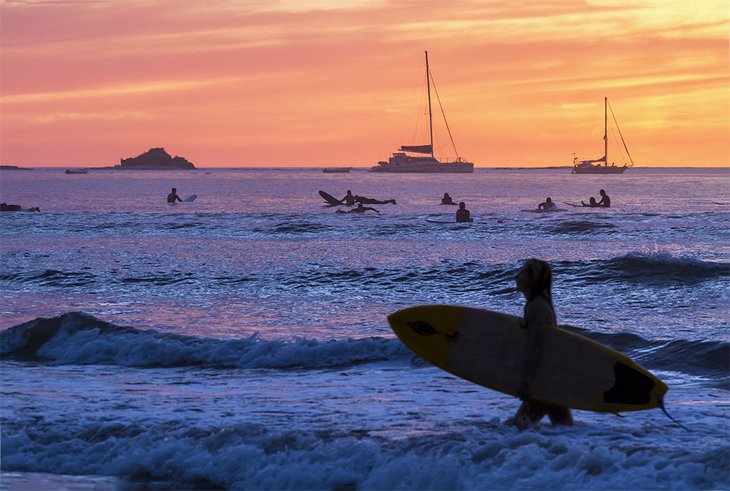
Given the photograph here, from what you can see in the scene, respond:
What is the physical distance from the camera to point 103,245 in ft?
96.9

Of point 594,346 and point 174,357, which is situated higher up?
point 594,346

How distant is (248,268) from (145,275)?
8.84 ft

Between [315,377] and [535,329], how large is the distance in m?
3.79

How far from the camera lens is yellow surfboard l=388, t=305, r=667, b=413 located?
770 centimetres

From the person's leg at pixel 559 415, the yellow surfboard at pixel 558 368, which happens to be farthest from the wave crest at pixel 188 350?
the person's leg at pixel 559 415

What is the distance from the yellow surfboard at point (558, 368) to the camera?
7.70m

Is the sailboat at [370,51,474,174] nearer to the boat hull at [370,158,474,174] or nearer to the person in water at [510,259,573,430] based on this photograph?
the boat hull at [370,158,474,174]

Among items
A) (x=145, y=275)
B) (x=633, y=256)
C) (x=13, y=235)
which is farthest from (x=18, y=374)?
(x=13, y=235)

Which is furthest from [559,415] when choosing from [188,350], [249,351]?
[188,350]

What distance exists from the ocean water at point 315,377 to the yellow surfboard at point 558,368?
10.6 inches

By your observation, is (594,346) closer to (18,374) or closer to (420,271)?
(18,374)

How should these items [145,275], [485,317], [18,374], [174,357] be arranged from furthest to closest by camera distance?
[145,275] < [174,357] < [18,374] < [485,317]

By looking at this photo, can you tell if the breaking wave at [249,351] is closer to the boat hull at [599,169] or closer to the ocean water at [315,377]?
the ocean water at [315,377]

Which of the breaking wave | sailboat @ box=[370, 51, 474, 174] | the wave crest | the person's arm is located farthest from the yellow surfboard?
sailboat @ box=[370, 51, 474, 174]
